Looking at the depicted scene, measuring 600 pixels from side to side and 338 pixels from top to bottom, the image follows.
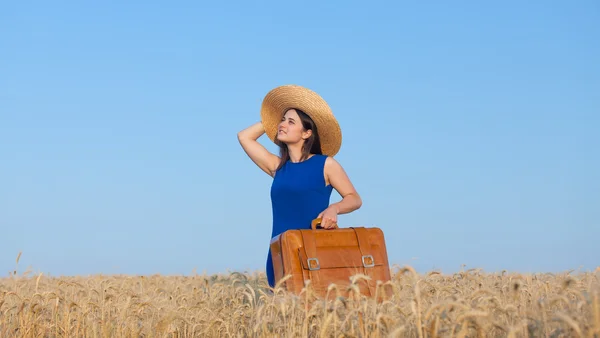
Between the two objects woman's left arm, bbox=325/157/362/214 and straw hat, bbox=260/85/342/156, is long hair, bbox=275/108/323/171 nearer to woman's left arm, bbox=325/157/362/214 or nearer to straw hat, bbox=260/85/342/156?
straw hat, bbox=260/85/342/156

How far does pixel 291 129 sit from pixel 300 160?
35 cm

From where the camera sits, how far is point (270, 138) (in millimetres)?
7820

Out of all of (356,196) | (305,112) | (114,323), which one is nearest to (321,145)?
(305,112)

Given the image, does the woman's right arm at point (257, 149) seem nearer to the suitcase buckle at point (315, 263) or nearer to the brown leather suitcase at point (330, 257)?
the brown leather suitcase at point (330, 257)

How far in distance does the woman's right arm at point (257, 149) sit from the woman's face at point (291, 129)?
43 cm

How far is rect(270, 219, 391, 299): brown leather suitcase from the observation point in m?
5.51

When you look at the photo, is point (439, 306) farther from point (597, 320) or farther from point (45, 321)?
point (45, 321)

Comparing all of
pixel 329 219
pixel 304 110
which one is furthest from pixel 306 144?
pixel 329 219

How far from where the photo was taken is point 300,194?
6.73 metres

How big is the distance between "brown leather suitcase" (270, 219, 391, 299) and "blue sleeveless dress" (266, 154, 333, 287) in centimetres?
91

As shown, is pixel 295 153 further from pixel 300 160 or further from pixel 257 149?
pixel 257 149

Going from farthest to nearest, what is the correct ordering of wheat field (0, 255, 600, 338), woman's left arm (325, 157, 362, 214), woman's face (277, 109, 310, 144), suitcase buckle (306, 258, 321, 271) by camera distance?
1. woman's face (277, 109, 310, 144)
2. woman's left arm (325, 157, 362, 214)
3. suitcase buckle (306, 258, 321, 271)
4. wheat field (0, 255, 600, 338)

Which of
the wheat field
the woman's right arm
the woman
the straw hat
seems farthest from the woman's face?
the wheat field

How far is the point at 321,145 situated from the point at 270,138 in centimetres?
67
